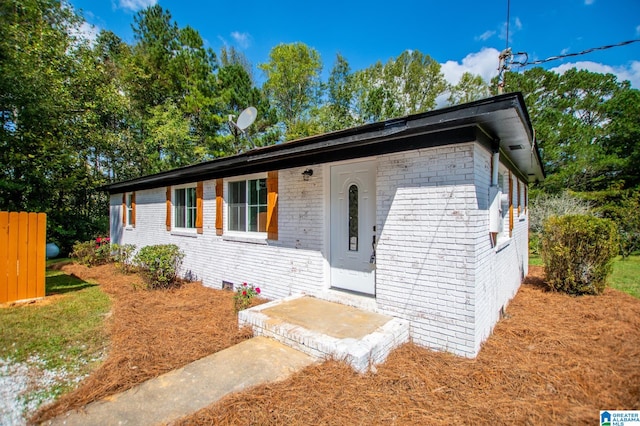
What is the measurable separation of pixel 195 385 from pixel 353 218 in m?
3.16

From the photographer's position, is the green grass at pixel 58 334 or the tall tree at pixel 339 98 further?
the tall tree at pixel 339 98

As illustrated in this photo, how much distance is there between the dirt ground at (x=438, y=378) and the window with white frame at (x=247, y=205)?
234cm

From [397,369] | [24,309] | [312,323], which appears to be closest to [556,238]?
[397,369]

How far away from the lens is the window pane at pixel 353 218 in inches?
192

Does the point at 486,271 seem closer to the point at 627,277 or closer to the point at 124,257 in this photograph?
the point at 627,277

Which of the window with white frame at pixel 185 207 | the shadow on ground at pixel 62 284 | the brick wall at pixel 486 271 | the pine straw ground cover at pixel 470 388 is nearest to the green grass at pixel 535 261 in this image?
the brick wall at pixel 486 271

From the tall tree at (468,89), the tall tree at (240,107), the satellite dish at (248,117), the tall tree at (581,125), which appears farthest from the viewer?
the tall tree at (468,89)

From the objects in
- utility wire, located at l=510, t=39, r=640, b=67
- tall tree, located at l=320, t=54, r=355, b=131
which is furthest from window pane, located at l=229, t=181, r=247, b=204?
tall tree, located at l=320, t=54, r=355, b=131

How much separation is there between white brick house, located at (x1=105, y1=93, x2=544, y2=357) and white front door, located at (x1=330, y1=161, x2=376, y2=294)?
0.06 ft

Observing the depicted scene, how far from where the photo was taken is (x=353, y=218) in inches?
194

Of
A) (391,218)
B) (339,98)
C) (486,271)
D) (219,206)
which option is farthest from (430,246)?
(339,98)

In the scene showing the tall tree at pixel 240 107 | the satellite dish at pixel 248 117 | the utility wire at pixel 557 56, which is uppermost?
the tall tree at pixel 240 107

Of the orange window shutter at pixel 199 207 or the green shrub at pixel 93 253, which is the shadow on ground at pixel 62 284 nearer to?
the green shrub at pixel 93 253
